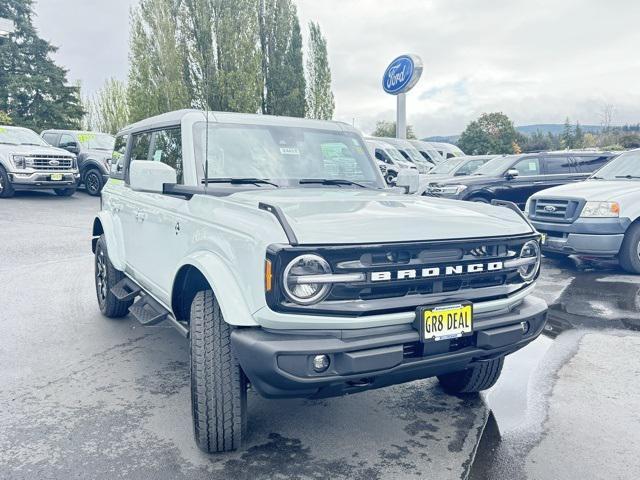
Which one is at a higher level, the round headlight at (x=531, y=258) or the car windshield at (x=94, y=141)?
the car windshield at (x=94, y=141)

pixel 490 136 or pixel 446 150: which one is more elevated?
pixel 490 136

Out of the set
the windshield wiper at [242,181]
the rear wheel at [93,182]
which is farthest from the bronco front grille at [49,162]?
the windshield wiper at [242,181]

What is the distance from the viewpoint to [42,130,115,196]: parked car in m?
16.0

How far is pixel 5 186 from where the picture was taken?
566 inches

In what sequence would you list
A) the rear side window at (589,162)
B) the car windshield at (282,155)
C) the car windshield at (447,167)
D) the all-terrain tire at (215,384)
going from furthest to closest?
the car windshield at (447,167)
the rear side window at (589,162)
the car windshield at (282,155)
the all-terrain tire at (215,384)

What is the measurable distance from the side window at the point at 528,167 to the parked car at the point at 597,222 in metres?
3.70

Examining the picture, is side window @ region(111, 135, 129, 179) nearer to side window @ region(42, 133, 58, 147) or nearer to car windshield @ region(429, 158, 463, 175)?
car windshield @ region(429, 158, 463, 175)

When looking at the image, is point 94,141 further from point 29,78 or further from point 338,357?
point 338,357

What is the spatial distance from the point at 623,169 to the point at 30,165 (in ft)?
43.4

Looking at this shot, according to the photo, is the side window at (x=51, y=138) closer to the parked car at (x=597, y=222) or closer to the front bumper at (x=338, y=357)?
the parked car at (x=597, y=222)

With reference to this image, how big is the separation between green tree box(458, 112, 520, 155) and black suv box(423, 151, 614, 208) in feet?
144

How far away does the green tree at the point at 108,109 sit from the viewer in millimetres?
37500

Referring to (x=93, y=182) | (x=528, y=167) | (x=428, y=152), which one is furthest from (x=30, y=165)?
(x=428, y=152)

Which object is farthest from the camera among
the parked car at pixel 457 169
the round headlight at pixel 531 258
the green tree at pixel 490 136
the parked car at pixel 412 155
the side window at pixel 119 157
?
the green tree at pixel 490 136
